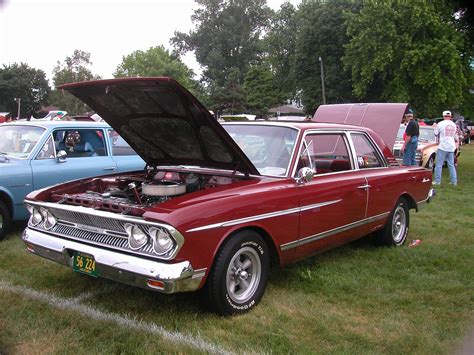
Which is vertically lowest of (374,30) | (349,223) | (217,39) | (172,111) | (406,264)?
(406,264)

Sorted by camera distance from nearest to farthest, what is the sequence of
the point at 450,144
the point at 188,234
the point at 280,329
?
the point at 188,234, the point at 280,329, the point at 450,144

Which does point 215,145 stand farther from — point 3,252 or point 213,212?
point 3,252

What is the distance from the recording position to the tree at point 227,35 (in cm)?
6338

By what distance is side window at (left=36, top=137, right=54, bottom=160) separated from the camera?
6.40 metres

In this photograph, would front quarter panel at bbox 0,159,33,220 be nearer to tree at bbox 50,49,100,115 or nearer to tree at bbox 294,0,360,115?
tree at bbox 294,0,360,115

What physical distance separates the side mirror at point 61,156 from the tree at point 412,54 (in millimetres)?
20063

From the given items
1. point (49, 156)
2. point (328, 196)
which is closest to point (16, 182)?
point (49, 156)

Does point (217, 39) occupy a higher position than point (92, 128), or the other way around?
point (217, 39)

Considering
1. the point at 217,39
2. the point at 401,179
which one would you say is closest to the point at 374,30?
the point at 401,179

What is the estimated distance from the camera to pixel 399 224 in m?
6.13

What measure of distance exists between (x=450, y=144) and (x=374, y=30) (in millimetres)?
16228

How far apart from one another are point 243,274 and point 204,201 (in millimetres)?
747

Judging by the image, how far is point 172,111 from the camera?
414 centimetres

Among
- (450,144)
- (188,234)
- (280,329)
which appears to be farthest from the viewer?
(450,144)
